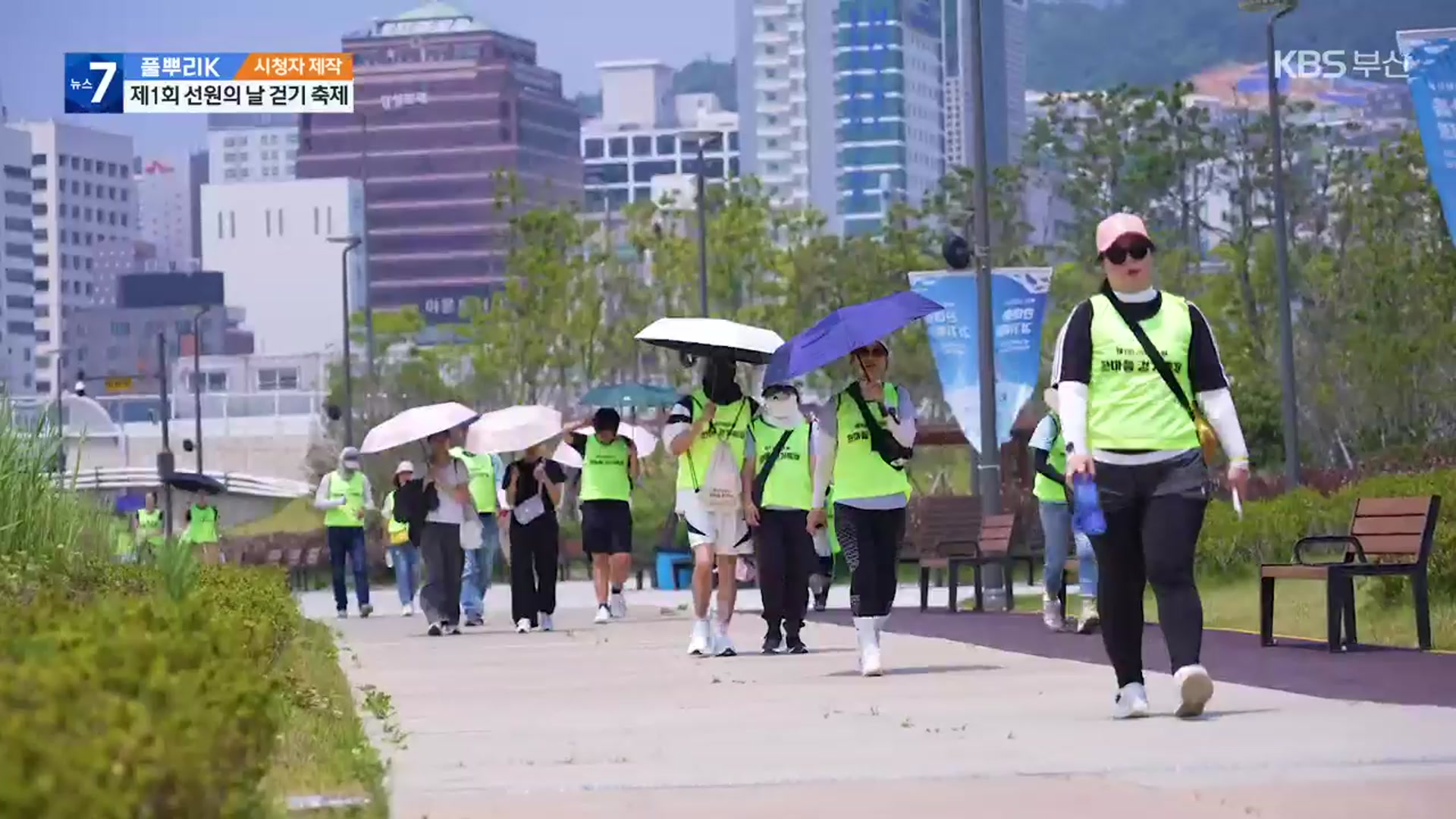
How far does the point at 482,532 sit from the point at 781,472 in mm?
8028

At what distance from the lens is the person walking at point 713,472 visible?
17922 millimetres

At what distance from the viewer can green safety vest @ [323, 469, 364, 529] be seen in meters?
30.1

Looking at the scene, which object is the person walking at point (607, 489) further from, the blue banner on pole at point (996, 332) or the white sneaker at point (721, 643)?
the blue banner on pole at point (996, 332)

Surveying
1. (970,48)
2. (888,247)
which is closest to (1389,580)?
(970,48)

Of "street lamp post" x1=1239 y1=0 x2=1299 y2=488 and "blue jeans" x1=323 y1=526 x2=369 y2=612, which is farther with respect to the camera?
"street lamp post" x1=1239 y1=0 x2=1299 y2=488

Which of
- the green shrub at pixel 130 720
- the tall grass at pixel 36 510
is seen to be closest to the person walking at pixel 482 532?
the tall grass at pixel 36 510

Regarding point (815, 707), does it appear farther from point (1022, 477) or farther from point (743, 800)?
point (1022, 477)

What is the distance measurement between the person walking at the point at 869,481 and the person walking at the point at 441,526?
29.0 ft

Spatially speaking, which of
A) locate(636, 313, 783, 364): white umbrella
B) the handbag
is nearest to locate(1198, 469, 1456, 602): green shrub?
locate(636, 313, 783, 364): white umbrella

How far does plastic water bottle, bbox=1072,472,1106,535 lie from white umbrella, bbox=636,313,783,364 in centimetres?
761

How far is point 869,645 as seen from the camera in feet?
50.6

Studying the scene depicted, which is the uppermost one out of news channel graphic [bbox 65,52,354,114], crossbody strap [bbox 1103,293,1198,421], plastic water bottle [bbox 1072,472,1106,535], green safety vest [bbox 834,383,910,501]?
news channel graphic [bbox 65,52,354,114]

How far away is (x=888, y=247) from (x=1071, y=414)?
64.9 metres

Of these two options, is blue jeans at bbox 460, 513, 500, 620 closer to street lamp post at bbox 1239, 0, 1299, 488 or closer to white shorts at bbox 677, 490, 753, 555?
white shorts at bbox 677, 490, 753, 555
